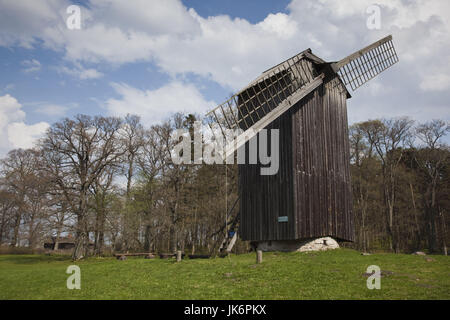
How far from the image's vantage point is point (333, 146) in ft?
71.5

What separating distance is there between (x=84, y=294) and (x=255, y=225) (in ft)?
36.9

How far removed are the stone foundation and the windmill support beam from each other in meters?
7.35

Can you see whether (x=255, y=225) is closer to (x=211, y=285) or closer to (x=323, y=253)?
(x=323, y=253)

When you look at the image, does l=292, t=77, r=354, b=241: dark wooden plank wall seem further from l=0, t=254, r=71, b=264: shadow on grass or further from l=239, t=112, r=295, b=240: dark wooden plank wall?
l=0, t=254, r=71, b=264: shadow on grass

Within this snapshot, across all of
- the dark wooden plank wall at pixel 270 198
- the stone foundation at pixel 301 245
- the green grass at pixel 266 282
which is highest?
the dark wooden plank wall at pixel 270 198

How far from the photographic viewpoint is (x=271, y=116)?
52.5ft

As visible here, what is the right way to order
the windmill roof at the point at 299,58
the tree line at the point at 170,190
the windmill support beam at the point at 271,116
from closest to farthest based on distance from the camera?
the windmill support beam at the point at 271,116 < the windmill roof at the point at 299,58 < the tree line at the point at 170,190

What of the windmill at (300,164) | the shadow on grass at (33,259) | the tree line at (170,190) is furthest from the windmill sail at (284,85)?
the shadow on grass at (33,259)

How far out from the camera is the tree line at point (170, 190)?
104 ft

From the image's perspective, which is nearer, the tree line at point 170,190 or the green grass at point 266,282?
the green grass at point 266,282

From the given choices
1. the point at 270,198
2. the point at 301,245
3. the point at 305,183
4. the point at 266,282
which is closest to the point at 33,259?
the point at 270,198

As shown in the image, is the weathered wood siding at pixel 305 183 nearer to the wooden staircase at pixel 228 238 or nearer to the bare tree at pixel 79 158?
the wooden staircase at pixel 228 238

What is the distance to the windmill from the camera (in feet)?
61.3

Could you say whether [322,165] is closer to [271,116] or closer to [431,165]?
[271,116]
